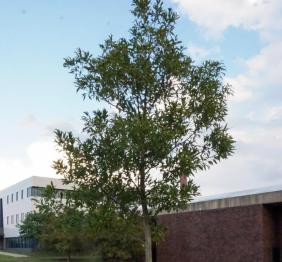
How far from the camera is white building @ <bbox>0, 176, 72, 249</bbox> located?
78625 mm

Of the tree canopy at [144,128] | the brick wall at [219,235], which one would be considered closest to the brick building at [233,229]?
the brick wall at [219,235]

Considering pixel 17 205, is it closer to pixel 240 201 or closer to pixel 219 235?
pixel 219 235

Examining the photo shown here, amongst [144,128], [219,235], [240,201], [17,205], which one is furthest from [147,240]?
[17,205]

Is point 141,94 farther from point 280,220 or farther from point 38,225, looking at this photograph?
point 38,225

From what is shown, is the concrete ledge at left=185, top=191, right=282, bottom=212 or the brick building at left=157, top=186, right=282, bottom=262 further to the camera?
the brick building at left=157, top=186, right=282, bottom=262

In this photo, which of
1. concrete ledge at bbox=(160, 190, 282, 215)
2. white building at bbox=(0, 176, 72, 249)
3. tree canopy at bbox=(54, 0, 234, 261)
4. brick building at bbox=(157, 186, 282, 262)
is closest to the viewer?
Answer: tree canopy at bbox=(54, 0, 234, 261)

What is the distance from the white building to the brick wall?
4401cm

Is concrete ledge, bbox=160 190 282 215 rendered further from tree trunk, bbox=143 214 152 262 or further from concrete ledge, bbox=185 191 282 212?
tree trunk, bbox=143 214 152 262

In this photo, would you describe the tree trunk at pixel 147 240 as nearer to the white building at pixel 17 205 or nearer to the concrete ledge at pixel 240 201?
the concrete ledge at pixel 240 201

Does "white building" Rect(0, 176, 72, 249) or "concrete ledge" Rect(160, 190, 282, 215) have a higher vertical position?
"white building" Rect(0, 176, 72, 249)

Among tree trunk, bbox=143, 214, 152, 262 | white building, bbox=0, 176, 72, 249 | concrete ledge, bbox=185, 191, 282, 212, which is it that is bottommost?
tree trunk, bbox=143, 214, 152, 262

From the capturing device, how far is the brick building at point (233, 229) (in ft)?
82.3

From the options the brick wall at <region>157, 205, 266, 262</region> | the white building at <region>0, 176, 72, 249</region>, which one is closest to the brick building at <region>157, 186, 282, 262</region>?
the brick wall at <region>157, 205, 266, 262</region>

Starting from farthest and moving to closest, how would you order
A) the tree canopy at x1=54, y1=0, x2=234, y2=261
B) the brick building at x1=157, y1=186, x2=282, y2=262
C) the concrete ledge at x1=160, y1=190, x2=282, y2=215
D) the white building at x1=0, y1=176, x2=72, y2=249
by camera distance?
the white building at x1=0, y1=176, x2=72, y2=249 → the brick building at x1=157, y1=186, x2=282, y2=262 → the concrete ledge at x1=160, y1=190, x2=282, y2=215 → the tree canopy at x1=54, y1=0, x2=234, y2=261
